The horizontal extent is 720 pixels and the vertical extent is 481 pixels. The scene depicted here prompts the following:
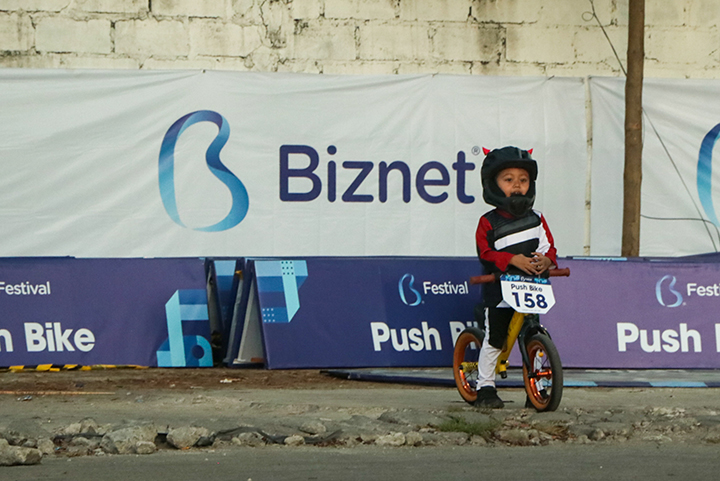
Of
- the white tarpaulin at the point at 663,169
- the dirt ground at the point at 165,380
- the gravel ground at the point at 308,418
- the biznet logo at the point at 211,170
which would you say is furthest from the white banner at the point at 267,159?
the gravel ground at the point at 308,418

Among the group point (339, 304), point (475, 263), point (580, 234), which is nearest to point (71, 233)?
point (339, 304)

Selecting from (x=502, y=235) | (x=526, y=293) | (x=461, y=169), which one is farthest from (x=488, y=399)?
(x=461, y=169)

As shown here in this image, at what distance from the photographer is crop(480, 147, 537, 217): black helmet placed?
738 cm

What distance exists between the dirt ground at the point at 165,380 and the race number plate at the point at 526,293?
90.2 inches

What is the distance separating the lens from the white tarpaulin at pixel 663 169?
44.7 feet

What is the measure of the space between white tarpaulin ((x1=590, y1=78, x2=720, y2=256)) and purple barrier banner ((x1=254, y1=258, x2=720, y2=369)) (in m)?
3.65

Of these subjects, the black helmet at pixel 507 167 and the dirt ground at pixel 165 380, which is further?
the dirt ground at pixel 165 380

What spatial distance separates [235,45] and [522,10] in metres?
3.72

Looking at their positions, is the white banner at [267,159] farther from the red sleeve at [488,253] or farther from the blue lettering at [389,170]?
the red sleeve at [488,253]

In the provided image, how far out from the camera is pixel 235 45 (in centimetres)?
1336

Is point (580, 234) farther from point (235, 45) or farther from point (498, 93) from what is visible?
point (235, 45)

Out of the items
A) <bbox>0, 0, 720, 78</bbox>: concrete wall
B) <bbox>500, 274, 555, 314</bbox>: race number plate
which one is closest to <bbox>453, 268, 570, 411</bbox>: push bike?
<bbox>500, 274, 555, 314</bbox>: race number plate

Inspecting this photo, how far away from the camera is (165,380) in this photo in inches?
365

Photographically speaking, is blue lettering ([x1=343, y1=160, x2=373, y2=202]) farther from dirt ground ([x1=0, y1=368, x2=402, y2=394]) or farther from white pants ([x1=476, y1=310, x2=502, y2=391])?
white pants ([x1=476, y1=310, x2=502, y2=391])
